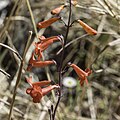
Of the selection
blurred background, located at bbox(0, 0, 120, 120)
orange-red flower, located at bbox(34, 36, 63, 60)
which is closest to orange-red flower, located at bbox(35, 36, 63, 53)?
orange-red flower, located at bbox(34, 36, 63, 60)

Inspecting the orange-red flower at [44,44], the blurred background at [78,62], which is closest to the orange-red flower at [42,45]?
the orange-red flower at [44,44]

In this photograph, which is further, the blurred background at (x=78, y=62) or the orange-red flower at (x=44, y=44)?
the blurred background at (x=78, y=62)

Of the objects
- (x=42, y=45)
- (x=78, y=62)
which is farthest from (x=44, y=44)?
(x=78, y=62)

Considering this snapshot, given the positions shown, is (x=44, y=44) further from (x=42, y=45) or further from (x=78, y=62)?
(x=78, y=62)

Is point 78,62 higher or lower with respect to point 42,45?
lower

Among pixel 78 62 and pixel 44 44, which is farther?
pixel 78 62

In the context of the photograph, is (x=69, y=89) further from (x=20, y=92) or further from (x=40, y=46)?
(x=40, y=46)

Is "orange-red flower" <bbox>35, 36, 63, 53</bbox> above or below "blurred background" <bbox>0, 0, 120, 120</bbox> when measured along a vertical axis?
above

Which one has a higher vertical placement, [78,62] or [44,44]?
[44,44]

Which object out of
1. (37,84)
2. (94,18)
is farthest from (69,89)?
(37,84)

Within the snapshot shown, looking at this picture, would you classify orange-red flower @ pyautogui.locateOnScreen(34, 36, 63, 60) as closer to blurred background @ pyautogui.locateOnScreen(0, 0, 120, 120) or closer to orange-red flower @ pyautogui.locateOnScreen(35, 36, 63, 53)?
orange-red flower @ pyautogui.locateOnScreen(35, 36, 63, 53)

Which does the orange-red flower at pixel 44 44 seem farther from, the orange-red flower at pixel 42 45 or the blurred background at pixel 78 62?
the blurred background at pixel 78 62
